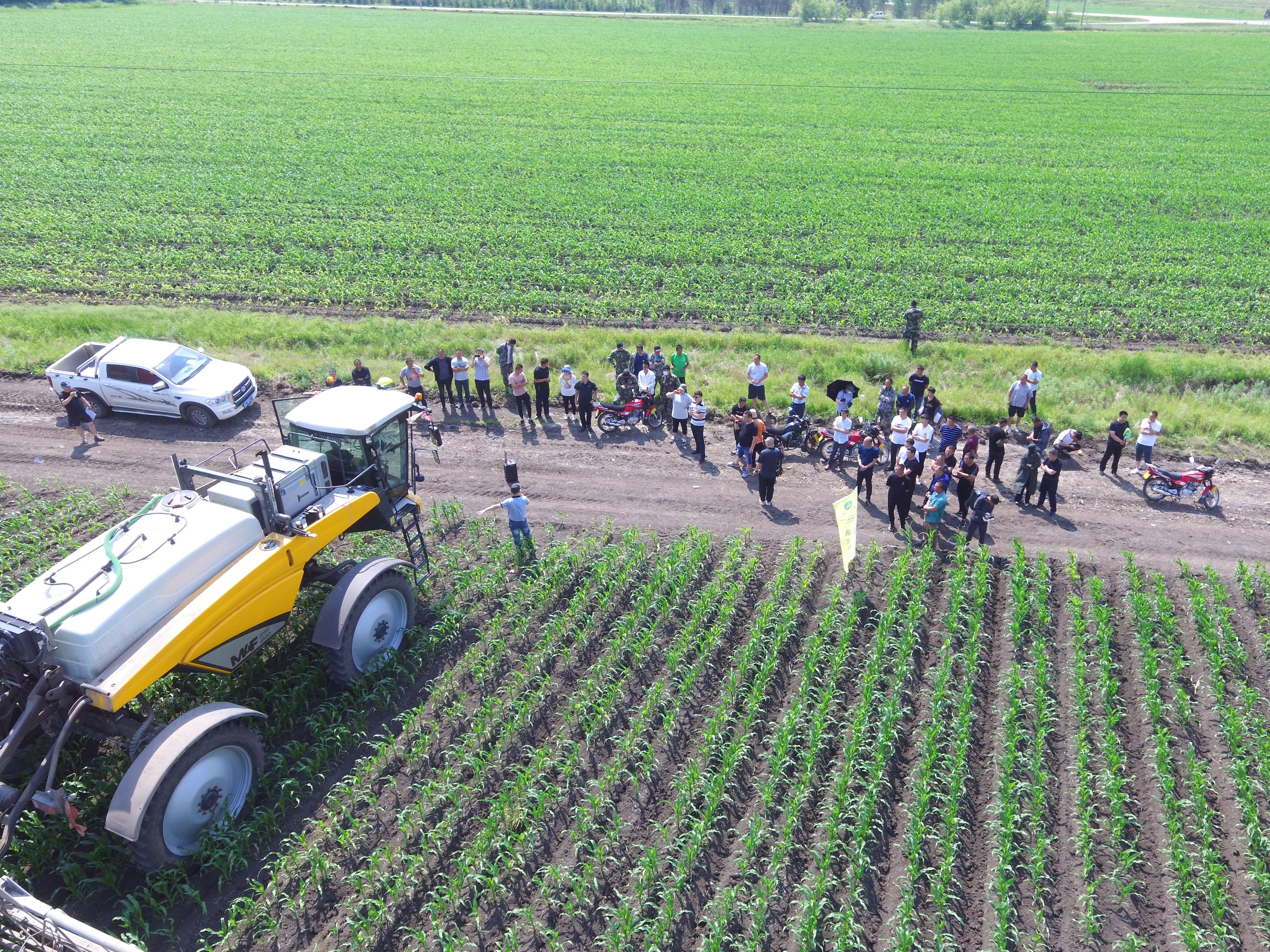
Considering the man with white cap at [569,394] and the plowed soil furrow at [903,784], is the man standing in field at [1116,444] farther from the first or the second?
the man with white cap at [569,394]

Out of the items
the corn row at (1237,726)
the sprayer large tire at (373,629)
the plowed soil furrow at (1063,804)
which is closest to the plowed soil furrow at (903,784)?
the plowed soil furrow at (1063,804)

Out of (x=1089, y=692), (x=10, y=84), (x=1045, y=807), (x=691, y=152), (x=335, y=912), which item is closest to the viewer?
(x=335, y=912)

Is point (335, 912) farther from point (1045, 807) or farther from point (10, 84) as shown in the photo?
point (10, 84)

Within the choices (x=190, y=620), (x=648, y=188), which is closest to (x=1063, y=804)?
(x=190, y=620)

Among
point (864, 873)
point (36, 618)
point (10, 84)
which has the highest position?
point (10, 84)

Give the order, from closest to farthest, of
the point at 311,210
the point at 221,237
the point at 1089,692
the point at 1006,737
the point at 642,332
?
the point at 1006,737
the point at 1089,692
the point at 642,332
the point at 221,237
the point at 311,210

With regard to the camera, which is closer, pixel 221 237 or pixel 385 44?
pixel 221 237

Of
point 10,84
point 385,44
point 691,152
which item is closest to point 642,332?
point 691,152
